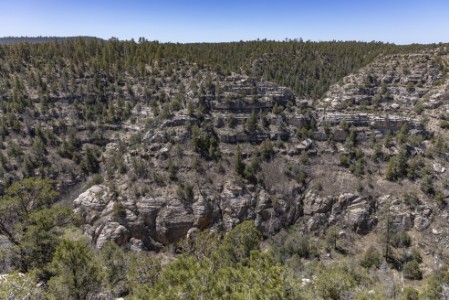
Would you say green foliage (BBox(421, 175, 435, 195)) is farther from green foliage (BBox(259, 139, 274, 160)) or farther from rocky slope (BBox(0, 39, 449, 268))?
green foliage (BBox(259, 139, 274, 160))

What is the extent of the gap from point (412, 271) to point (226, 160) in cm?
3344

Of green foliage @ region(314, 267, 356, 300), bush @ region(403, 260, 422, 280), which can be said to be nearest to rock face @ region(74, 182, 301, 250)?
bush @ region(403, 260, 422, 280)

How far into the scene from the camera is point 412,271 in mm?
39125

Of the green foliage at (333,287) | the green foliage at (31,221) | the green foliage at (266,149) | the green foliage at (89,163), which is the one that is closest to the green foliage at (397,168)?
the green foliage at (266,149)

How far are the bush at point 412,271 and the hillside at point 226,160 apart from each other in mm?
170

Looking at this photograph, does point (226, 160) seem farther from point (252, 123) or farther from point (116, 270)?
point (116, 270)

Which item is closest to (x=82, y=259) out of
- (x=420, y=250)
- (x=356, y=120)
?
(x=420, y=250)

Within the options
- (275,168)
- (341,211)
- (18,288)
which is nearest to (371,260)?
(341,211)

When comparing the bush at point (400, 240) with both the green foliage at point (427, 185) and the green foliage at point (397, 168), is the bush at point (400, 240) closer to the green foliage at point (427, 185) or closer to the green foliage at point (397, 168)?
the green foliage at point (427, 185)

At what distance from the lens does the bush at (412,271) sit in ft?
128

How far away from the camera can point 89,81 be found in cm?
6925

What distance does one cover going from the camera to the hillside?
41.6 m

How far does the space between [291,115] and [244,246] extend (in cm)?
3902

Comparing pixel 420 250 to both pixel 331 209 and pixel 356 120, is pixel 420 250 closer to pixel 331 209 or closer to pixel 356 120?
pixel 331 209
